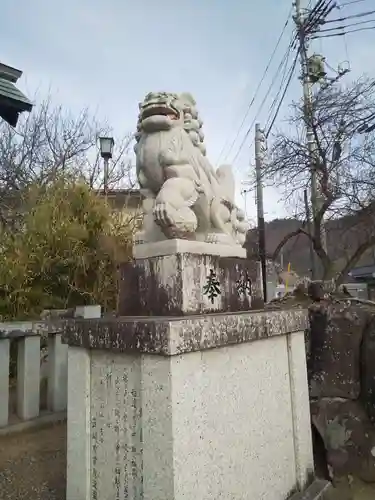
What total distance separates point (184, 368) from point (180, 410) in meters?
0.18

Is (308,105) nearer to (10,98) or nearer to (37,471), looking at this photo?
(10,98)

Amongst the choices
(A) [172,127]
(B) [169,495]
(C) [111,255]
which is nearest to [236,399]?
(B) [169,495]

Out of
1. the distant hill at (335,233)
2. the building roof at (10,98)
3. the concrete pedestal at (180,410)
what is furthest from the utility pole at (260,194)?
the concrete pedestal at (180,410)

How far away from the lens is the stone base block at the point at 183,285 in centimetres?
209

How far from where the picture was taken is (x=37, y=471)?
3068mm

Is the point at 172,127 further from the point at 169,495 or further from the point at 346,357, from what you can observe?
the point at 346,357

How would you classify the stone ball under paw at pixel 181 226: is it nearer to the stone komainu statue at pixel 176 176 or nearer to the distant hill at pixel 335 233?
the stone komainu statue at pixel 176 176

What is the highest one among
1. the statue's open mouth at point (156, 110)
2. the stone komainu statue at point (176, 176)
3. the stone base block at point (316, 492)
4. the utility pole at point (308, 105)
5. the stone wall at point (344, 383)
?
the utility pole at point (308, 105)

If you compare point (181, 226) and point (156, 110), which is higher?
point (156, 110)

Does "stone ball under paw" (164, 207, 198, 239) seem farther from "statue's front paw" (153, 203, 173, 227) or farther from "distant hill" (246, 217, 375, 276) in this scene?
"distant hill" (246, 217, 375, 276)

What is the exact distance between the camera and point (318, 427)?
122 inches

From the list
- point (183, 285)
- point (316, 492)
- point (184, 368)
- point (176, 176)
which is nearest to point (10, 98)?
point (176, 176)

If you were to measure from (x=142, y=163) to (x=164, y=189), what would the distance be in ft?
1.10

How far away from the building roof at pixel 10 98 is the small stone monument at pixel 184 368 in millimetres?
2345
